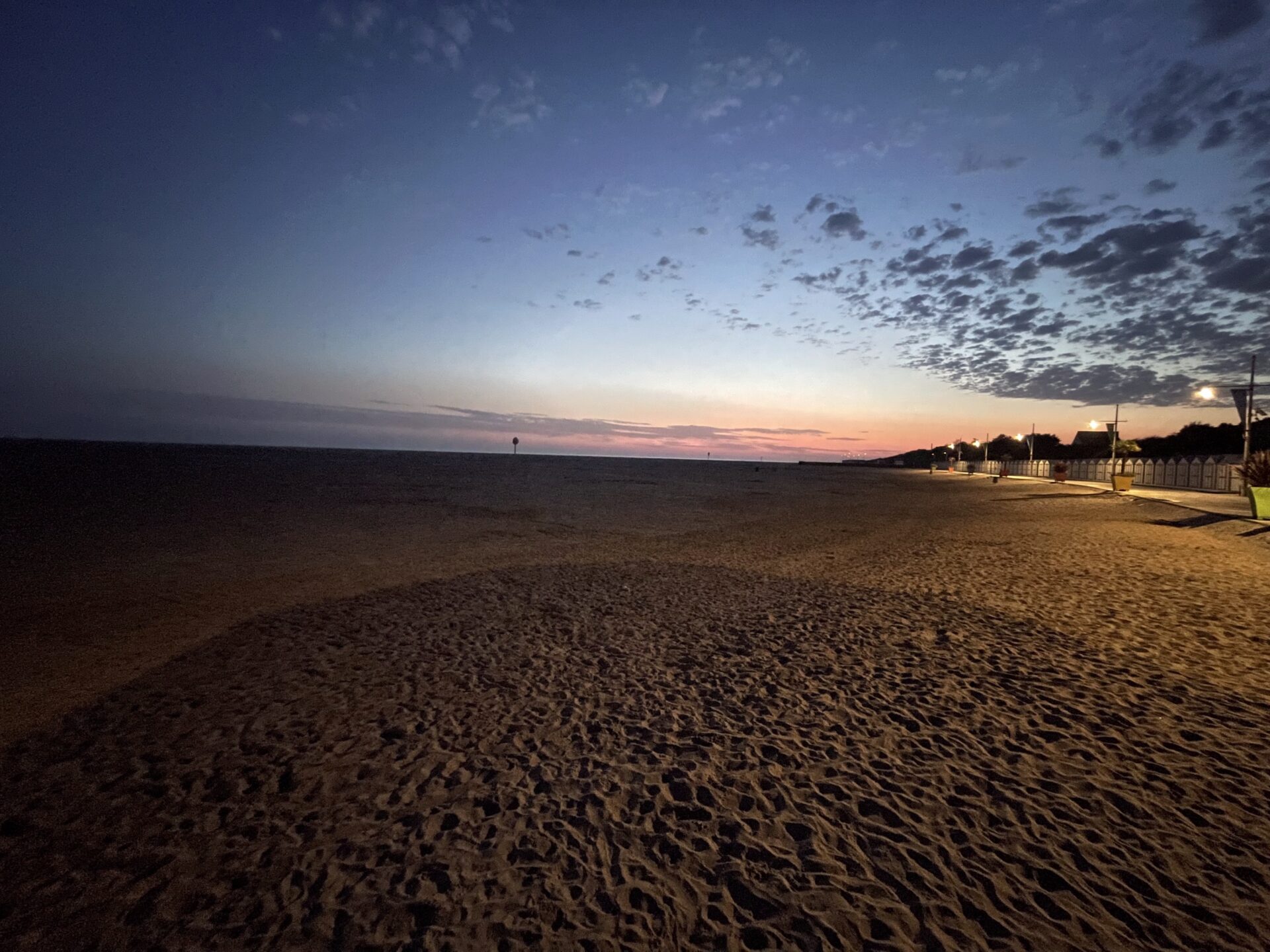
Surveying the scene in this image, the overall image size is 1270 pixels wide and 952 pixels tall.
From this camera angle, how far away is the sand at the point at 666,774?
11.9 feet

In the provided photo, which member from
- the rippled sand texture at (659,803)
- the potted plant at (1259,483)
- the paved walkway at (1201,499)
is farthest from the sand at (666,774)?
Answer: the paved walkway at (1201,499)

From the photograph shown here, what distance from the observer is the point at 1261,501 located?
61.1 ft

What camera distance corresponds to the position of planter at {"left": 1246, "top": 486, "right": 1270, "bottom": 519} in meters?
18.4

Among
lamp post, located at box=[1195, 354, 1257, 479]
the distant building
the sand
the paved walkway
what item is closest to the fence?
the paved walkway

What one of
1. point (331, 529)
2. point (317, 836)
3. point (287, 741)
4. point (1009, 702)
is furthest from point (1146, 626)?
point (331, 529)

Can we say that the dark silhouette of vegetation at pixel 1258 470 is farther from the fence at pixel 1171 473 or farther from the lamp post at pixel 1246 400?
the fence at pixel 1171 473

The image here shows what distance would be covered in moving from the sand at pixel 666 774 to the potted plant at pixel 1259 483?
35.6ft

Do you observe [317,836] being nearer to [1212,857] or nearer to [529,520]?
[1212,857]

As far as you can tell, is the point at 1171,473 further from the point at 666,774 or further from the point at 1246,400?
the point at 666,774

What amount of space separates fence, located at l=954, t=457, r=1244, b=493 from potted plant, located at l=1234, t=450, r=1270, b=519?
835 centimetres

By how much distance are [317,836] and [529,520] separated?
21637 millimetres

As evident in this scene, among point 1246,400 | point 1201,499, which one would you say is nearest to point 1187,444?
point 1201,499

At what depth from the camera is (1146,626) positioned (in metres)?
8.88

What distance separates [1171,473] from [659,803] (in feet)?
181
